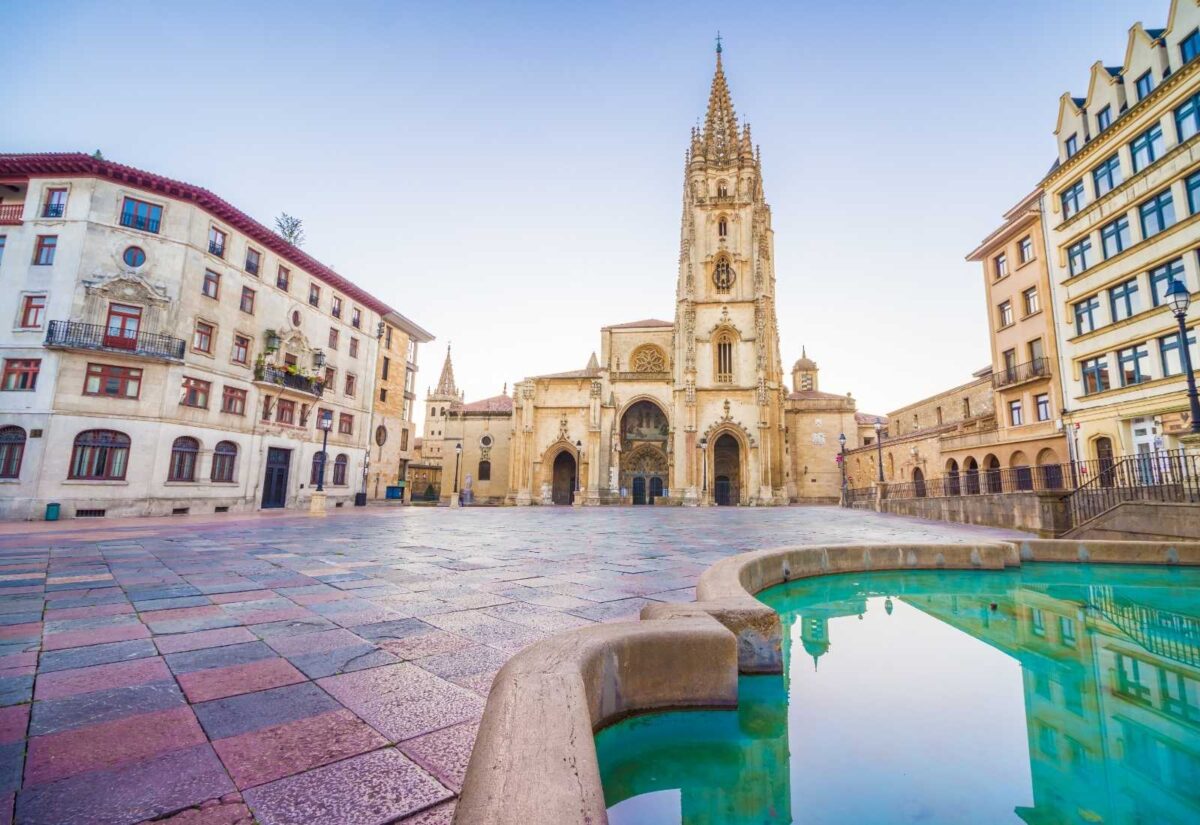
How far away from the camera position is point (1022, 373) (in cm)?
2284

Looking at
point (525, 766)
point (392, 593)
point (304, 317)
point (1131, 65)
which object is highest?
point (1131, 65)

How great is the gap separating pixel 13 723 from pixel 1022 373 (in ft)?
97.7

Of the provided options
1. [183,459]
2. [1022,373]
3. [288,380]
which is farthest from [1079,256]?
[183,459]

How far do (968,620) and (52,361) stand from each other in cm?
2491

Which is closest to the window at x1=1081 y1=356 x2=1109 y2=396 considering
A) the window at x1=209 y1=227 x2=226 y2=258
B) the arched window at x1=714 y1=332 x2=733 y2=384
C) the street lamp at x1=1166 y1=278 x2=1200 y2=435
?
the street lamp at x1=1166 y1=278 x2=1200 y2=435

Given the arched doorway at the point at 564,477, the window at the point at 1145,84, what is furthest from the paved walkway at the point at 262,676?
the arched doorway at the point at 564,477

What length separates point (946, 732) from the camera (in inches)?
111

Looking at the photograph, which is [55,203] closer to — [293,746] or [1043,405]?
[293,746]

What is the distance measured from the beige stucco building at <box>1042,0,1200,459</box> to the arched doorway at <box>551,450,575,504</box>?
28105 millimetres

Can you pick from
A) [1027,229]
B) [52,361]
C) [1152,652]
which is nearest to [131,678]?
[1152,652]

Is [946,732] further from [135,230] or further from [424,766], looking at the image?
[135,230]

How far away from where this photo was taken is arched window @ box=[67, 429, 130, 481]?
1706 centimetres

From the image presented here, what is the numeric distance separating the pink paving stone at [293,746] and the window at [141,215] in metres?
24.4

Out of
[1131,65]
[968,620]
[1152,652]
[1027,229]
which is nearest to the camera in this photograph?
[1152,652]
